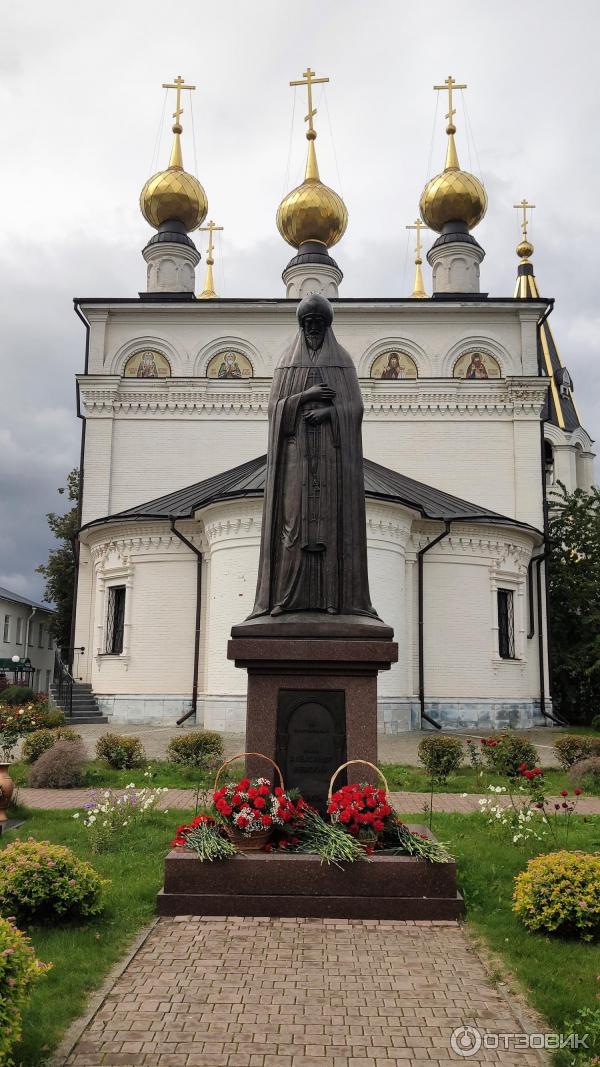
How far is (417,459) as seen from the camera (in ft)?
77.1

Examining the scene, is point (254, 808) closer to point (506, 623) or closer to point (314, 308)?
point (314, 308)

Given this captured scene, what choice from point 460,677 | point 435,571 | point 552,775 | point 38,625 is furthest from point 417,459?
point 38,625

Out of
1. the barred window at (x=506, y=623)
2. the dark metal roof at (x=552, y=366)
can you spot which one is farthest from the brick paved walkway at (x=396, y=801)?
the dark metal roof at (x=552, y=366)

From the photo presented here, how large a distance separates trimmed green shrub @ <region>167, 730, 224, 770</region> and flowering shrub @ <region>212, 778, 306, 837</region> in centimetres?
683

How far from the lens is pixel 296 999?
4.30 metres

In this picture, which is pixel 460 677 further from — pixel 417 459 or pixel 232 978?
pixel 232 978

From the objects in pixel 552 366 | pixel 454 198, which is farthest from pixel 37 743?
pixel 552 366

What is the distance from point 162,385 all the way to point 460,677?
439 inches

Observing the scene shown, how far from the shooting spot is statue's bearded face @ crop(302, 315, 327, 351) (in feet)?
24.8

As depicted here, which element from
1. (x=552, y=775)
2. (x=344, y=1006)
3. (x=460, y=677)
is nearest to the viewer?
(x=344, y=1006)

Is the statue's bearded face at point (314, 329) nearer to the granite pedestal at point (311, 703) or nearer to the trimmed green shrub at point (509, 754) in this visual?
the granite pedestal at point (311, 703)

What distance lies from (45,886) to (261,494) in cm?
1296

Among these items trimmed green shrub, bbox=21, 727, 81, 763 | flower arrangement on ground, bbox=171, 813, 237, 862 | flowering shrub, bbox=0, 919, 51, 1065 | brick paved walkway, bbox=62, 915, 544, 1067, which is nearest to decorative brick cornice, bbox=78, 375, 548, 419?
trimmed green shrub, bbox=21, 727, 81, 763

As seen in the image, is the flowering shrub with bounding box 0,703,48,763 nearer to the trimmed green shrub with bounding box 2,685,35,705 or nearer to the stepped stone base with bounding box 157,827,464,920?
the trimmed green shrub with bounding box 2,685,35,705
